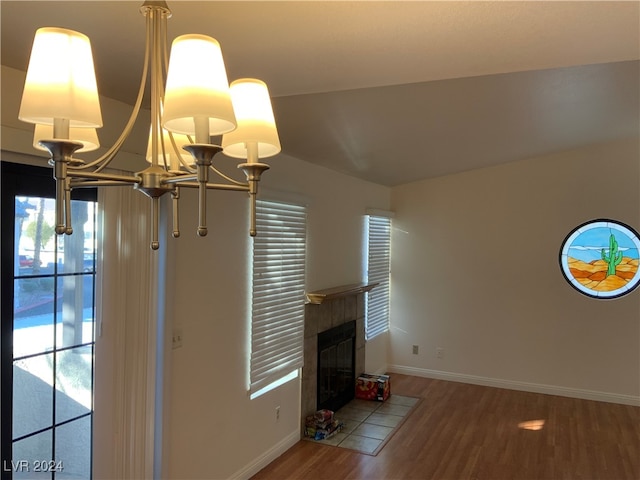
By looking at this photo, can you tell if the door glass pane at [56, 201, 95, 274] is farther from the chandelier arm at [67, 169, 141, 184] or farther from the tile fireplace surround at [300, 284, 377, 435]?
the tile fireplace surround at [300, 284, 377, 435]

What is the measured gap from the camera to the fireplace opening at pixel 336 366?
477cm

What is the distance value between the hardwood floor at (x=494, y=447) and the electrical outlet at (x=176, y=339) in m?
1.41

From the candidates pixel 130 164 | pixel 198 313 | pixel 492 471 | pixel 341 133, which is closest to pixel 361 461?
pixel 492 471

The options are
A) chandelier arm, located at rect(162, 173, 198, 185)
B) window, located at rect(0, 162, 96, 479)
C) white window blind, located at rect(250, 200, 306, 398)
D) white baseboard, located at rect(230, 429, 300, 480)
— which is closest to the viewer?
chandelier arm, located at rect(162, 173, 198, 185)

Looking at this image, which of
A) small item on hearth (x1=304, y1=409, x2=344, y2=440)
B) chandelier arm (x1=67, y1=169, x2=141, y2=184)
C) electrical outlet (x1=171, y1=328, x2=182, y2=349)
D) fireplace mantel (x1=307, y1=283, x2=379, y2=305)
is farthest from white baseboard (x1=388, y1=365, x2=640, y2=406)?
chandelier arm (x1=67, y1=169, x2=141, y2=184)

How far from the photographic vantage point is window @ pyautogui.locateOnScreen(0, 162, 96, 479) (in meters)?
2.19

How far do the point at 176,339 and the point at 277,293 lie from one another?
117 cm

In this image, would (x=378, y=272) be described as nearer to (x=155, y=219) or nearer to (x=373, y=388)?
(x=373, y=388)

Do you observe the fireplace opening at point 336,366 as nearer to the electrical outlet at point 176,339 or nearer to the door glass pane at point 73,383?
the electrical outlet at point 176,339

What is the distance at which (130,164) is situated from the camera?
8.48 feet

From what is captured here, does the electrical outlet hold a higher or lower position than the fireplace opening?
higher

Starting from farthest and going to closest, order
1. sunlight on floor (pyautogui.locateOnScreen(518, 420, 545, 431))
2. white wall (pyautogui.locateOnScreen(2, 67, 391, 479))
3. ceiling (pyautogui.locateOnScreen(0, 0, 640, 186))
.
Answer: sunlight on floor (pyautogui.locateOnScreen(518, 420, 545, 431)) → white wall (pyautogui.locateOnScreen(2, 67, 391, 479)) → ceiling (pyautogui.locateOnScreen(0, 0, 640, 186))

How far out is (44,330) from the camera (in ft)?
7.72

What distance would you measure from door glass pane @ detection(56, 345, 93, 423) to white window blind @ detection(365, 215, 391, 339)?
12.3 ft
